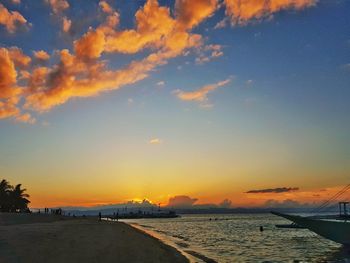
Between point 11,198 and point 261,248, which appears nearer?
point 261,248

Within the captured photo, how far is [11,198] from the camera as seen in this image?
87.8 metres

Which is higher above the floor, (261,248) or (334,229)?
(334,229)

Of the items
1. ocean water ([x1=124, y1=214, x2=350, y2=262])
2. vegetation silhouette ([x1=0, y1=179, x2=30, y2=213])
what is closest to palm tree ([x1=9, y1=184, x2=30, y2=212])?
vegetation silhouette ([x1=0, y1=179, x2=30, y2=213])

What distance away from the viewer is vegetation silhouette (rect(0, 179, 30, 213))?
3403 inches

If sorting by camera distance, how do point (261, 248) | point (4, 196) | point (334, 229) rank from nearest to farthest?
point (334, 229) < point (261, 248) < point (4, 196)

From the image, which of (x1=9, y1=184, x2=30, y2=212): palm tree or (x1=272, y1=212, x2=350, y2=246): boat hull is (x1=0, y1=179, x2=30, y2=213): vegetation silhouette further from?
(x1=272, y1=212, x2=350, y2=246): boat hull

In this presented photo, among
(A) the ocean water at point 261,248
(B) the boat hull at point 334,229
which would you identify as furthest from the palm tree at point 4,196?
(B) the boat hull at point 334,229

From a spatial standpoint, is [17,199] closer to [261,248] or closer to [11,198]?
[11,198]

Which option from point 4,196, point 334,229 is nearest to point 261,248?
point 334,229

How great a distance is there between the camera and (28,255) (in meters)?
18.9

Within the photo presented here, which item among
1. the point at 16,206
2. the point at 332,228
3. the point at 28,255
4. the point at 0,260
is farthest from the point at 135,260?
the point at 16,206

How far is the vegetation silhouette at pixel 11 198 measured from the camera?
284ft

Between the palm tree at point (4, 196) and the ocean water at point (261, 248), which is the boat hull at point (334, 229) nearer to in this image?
the ocean water at point (261, 248)

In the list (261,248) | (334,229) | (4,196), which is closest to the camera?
(334,229)
